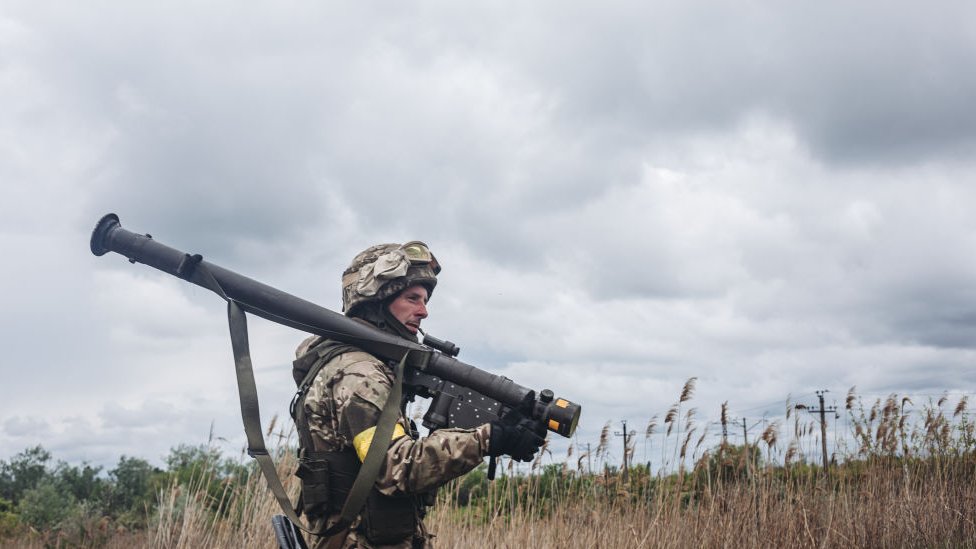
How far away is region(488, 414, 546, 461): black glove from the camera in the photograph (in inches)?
132

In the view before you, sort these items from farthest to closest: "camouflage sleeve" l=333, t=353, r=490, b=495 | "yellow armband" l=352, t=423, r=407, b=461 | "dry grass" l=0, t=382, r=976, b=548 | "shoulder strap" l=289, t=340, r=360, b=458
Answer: "dry grass" l=0, t=382, r=976, b=548
"shoulder strap" l=289, t=340, r=360, b=458
"yellow armband" l=352, t=423, r=407, b=461
"camouflage sleeve" l=333, t=353, r=490, b=495

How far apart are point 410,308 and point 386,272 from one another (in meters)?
0.23

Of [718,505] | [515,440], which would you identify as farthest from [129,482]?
[515,440]

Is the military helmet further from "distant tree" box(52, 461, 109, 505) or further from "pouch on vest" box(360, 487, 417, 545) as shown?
"distant tree" box(52, 461, 109, 505)

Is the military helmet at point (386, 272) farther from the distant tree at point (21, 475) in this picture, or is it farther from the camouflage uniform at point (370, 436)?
the distant tree at point (21, 475)

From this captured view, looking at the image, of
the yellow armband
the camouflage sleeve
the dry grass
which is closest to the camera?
the camouflage sleeve

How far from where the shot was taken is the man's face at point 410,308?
3.99 m

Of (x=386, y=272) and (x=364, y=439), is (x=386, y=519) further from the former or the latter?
(x=386, y=272)

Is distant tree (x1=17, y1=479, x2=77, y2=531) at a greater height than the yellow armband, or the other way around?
the yellow armband

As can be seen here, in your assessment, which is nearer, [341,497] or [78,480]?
[341,497]

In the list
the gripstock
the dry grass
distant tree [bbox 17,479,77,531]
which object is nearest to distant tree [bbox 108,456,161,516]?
distant tree [bbox 17,479,77,531]

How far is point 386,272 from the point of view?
3.90 meters

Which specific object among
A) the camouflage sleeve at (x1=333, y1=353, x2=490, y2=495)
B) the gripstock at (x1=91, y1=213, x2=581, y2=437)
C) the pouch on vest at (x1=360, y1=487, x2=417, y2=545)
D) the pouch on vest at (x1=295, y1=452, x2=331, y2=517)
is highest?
the gripstock at (x1=91, y1=213, x2=581, y2=437)

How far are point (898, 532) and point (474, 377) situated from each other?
5.76 metres
